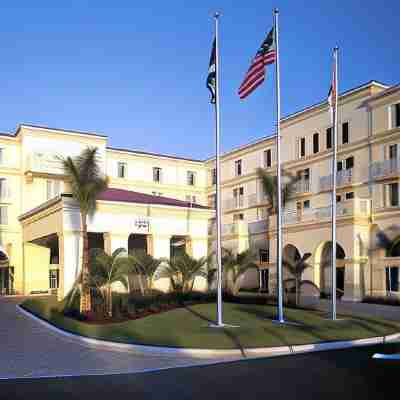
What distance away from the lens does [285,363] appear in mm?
13602

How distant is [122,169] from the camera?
177 ft

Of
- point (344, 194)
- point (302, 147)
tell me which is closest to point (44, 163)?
point (302, 147)

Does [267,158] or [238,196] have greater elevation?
[267,158]

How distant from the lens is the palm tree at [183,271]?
2984cm

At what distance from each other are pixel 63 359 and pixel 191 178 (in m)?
44.3

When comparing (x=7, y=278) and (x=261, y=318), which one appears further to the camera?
(x=7, y=278)

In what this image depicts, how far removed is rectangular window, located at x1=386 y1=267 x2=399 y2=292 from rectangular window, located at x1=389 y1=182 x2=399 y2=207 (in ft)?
14.5

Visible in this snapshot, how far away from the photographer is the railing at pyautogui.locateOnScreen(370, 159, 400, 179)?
35.1 metres

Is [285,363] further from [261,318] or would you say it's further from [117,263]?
[117,263]

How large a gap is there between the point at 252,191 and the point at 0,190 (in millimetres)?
23055

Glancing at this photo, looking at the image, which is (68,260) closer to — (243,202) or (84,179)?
(84,179)

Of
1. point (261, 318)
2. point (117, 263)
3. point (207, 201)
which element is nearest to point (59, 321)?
point (117, 263)

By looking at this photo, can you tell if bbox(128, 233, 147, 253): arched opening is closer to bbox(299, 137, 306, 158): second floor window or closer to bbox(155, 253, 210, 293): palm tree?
bbox(155, 253, 210, 293): palm tree

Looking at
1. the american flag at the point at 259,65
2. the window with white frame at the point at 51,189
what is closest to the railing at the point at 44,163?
the window with white frame at the point at 51,189
